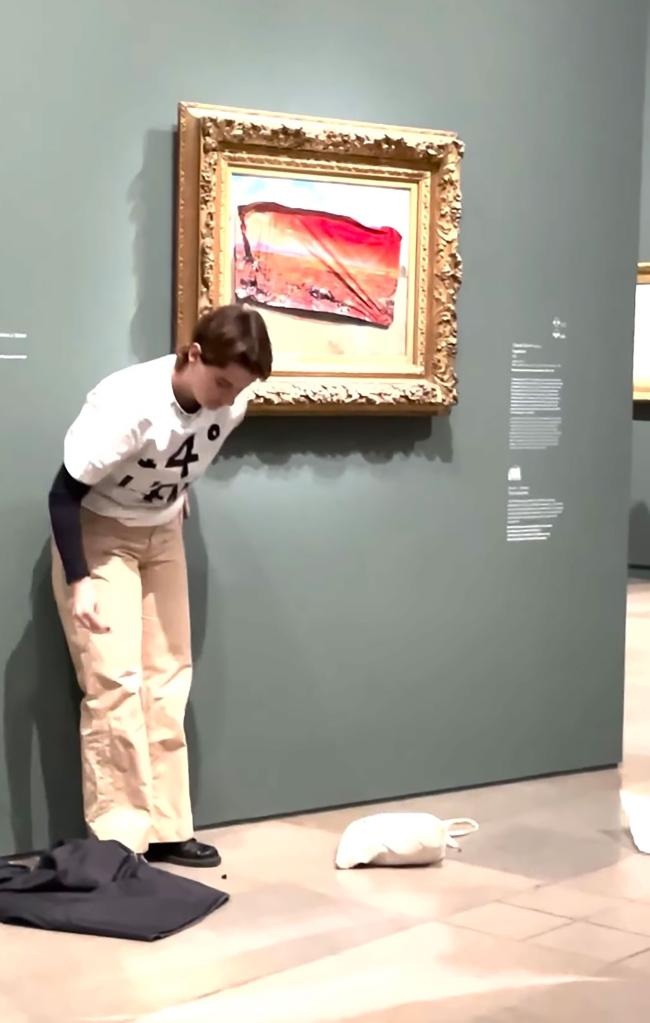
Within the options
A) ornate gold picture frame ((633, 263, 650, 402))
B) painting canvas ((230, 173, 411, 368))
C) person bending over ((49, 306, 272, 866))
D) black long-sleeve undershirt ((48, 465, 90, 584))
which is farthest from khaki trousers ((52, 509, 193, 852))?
ornate gold picture frame ((633, 263, 650, 402))

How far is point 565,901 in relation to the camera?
3.72 m

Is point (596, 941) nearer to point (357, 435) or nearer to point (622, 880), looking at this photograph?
point (622, 880)

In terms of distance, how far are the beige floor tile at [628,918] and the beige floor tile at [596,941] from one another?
34mm

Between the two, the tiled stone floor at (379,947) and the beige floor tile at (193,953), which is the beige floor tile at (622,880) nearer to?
the tiled stone floor at (379,947)

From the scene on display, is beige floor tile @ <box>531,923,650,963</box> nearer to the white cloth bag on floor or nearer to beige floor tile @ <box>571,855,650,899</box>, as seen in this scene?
beige floor tile @ <box>571,855,650,899</box>

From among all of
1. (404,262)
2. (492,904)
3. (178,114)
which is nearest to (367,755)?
(492,904)

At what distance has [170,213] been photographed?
13.5ft

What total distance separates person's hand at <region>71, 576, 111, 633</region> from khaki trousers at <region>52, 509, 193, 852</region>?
10 cm

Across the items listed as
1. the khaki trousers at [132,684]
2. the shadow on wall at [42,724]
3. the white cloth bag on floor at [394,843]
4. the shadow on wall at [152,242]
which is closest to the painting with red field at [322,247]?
the shadow on wall at [152,242]

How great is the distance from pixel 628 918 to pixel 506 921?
0.94 ft

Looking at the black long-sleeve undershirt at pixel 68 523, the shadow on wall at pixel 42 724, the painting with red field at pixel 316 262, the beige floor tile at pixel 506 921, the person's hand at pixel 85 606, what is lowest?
the beige floor tile at pixel 506 921

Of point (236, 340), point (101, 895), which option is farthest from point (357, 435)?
point (101, 895)

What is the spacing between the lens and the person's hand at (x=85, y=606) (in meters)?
3.65

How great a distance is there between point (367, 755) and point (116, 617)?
1074 mm
